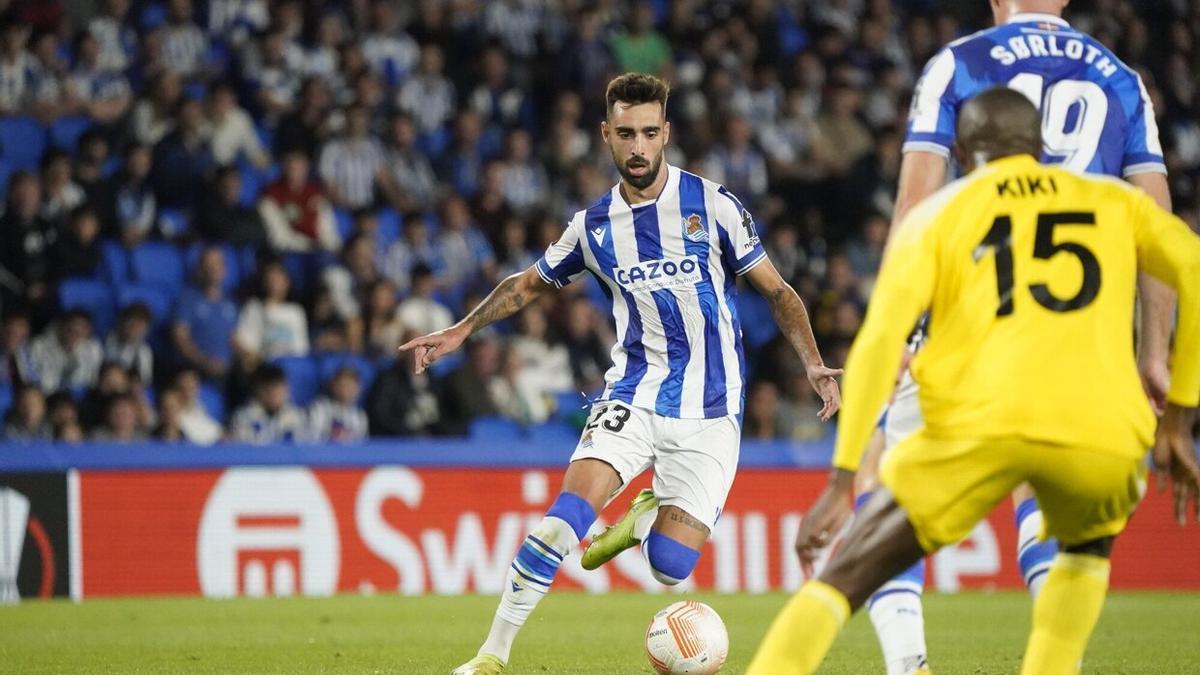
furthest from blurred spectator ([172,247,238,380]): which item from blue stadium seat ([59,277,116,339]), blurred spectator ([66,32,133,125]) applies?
blurred spectator ([66,32,133,125])

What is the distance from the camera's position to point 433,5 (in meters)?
17.6

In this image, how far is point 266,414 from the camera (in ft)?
44.7

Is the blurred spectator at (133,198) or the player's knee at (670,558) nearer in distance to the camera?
the player's knee at (670,558)

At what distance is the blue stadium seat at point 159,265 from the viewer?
14523 millimetres

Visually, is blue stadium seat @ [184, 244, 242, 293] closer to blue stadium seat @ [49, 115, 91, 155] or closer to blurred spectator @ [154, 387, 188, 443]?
blurred spectator @ [154, 387, 188, 443]

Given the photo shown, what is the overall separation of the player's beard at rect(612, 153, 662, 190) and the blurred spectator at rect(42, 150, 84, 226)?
8.14 meters

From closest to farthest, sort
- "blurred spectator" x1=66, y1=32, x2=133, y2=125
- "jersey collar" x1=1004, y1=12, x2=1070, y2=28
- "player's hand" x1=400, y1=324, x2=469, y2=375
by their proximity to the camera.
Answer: "jersey collar" x1=1004, y1=12, x2=1070, y2=28 → "player's hand" x1=400, y1=324, x2=469, y2=375 → "blurred spectator" x1=66, y1=32, x2=133, y2=125

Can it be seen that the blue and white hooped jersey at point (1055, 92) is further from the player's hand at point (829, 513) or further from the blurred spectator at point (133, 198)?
the blurred spectator at point (133, 198)

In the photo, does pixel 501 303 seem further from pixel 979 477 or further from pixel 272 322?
pixel 272 322

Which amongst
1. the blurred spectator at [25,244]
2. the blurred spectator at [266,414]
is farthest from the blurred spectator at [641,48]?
the blurred spectator at [25,244]

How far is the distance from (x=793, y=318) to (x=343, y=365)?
7.31 m

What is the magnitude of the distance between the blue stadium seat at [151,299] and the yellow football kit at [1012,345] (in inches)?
420

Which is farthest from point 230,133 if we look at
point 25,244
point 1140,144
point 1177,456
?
point 1177,456

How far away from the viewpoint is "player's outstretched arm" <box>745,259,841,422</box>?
721cm
